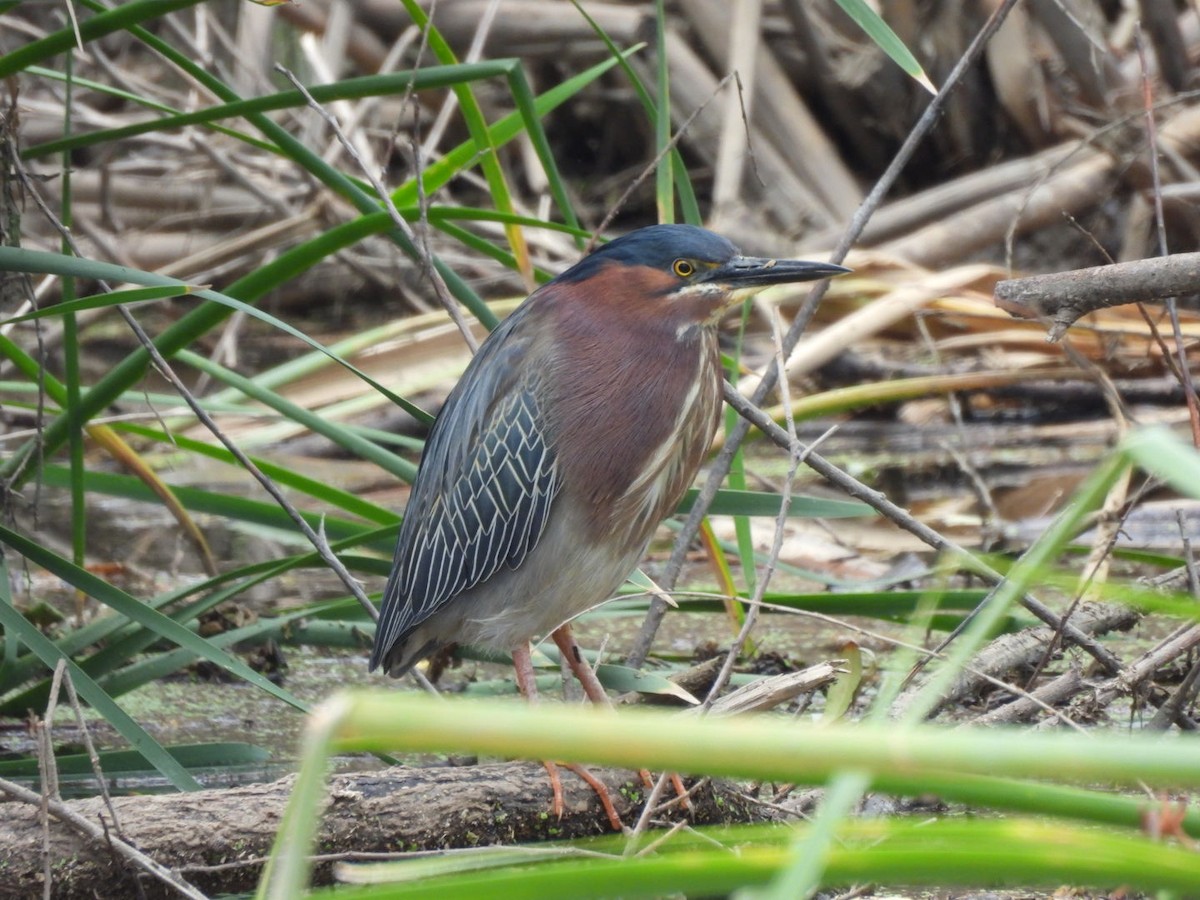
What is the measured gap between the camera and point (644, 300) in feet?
10.0

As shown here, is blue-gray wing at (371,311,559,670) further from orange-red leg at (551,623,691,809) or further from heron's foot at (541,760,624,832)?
heron's foot at (541,760,624,832)

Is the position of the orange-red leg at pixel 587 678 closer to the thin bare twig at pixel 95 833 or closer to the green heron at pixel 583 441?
the green heron at pixel 583 441

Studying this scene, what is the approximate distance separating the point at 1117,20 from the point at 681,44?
2.39m

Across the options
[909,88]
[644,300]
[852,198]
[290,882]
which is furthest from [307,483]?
[909,88]

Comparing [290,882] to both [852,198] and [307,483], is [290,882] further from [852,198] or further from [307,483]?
[852,198]

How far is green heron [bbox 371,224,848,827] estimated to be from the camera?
2992 mm

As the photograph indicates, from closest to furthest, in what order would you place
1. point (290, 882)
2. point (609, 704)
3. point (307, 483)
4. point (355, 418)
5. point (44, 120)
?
point (290, 882) → point (609, 704) → point (307, 483) → point (355, 418) → point (44, 120)

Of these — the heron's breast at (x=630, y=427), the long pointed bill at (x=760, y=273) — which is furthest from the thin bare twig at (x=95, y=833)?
the long pointed bill at (x=760, y=273)

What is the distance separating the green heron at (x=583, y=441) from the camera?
299cm

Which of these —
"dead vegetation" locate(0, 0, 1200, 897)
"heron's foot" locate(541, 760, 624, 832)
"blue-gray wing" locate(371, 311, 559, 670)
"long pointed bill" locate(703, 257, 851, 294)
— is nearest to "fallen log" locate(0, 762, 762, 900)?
"heron's foot" locate(541, 760, 624, 832)

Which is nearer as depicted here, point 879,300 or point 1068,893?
point 1068,893

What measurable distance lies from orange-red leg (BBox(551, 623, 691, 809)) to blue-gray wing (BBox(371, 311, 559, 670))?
184 millimetres

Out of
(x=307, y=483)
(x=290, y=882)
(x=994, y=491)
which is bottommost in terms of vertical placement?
(x=994, y=491)

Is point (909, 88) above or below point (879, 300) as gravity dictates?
above
